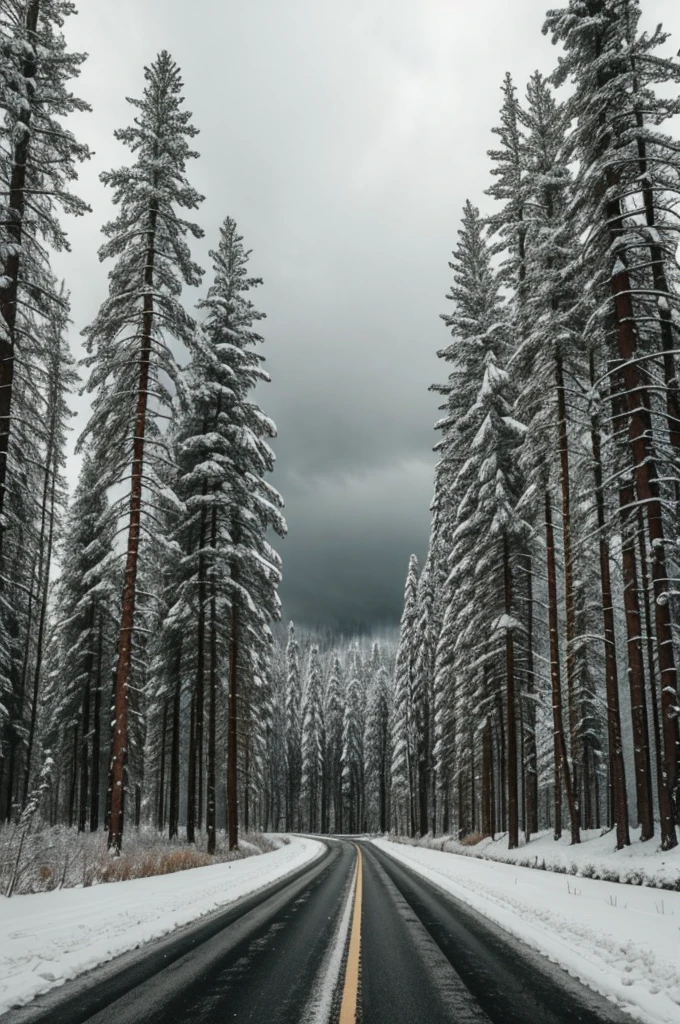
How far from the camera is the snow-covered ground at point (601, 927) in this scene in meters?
5.33

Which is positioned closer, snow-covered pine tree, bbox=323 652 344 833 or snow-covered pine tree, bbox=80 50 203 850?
snow-covered pine tree, bbox=80 50 203 850

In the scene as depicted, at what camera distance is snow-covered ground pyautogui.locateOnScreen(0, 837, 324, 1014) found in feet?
18.2

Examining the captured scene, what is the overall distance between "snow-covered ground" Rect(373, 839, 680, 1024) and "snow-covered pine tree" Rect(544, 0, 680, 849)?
6341 mm

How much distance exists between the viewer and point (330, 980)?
5.59 meters

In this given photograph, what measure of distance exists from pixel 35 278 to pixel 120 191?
13.3ft

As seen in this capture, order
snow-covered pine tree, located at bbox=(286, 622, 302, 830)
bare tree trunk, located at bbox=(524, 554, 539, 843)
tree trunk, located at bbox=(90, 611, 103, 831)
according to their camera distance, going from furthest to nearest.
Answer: snow-covered pine tree, located at bbox=(286, 622, 302, 830) → tree trunk, located at bbox=(90, 611, 103, 831) → bare tree trunk, located at bbox=(524, 554, 539, 843)

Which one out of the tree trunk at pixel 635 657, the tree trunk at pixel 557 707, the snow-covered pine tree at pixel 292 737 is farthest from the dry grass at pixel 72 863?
the snow-covered pine tree at pixel 292 737

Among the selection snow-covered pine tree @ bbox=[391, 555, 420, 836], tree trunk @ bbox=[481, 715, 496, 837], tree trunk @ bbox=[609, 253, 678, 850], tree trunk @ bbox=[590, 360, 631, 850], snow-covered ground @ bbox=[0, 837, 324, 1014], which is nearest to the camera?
snow-covered ground @ bbox=[0, 837, 324, 1014]

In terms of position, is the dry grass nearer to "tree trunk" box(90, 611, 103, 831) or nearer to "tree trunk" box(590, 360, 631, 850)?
"tree trunk" box(590, 360, 631, 850)

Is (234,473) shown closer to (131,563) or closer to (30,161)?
(131,563)

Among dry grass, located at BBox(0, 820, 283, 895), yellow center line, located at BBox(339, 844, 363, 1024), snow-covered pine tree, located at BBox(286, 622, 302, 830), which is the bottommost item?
snow-covered pine tree, located at BBox(286, 622, 302, 830)

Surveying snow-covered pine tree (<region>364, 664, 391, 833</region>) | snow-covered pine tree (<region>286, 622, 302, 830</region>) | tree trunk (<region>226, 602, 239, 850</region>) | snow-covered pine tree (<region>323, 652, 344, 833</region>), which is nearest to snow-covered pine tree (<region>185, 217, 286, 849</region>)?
tree trunk (<region>226, 602, 239, 850</region>)

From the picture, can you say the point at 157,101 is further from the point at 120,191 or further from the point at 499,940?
the point at 499,940

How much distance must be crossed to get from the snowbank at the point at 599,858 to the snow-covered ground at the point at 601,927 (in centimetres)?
40
